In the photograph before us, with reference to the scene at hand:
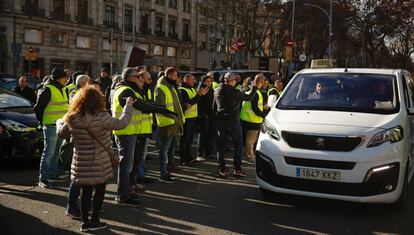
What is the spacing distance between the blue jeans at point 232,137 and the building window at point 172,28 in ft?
180

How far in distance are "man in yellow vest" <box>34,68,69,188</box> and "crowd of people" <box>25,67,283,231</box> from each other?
0.01 metres

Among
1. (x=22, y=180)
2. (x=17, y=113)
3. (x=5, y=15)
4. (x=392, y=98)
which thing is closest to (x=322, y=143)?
(x=392, y=98)

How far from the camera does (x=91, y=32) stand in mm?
49062

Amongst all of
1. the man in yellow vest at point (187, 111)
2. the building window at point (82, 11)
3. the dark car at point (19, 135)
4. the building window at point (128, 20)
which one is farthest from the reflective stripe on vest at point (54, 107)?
the building window at point (128, 20)

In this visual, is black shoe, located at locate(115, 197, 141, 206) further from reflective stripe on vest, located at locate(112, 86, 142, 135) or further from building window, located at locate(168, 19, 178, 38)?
building window, located at locate(168, 19, 178, 38)

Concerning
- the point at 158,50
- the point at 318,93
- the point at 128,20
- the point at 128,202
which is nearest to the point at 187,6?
Answer: the point at 158,50

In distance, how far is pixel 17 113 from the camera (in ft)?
29.5

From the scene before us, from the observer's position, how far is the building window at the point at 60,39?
45.2 meters

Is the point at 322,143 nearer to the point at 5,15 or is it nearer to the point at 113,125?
the point at 113,125

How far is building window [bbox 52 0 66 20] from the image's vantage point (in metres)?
45.4

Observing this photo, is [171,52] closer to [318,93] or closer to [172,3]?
[172,3]

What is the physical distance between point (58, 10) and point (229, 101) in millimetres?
41357

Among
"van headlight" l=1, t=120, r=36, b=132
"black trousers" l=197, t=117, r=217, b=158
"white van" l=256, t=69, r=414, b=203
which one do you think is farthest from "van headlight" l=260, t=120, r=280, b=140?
"van headlight" l=1, t=120, r=36, b=132

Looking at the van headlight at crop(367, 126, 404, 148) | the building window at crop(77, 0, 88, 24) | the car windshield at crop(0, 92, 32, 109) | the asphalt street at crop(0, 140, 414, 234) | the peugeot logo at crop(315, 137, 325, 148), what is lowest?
the asphalt street at crop(0, 140, 414, 234)
